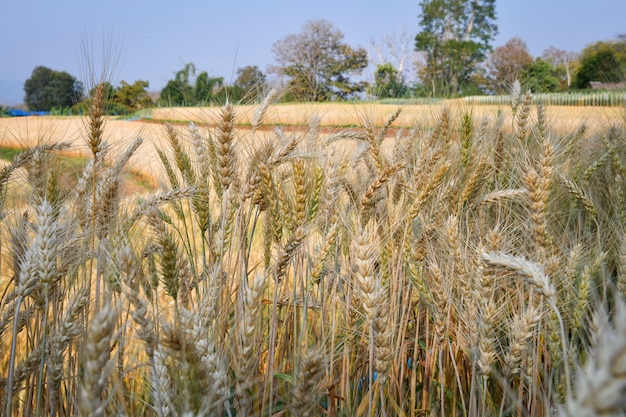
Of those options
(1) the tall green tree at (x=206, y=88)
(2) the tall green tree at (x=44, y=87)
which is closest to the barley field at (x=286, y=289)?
(1) the tall green tree at (x=206, y=88)

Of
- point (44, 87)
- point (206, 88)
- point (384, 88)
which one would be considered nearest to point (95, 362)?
point (206, 88)

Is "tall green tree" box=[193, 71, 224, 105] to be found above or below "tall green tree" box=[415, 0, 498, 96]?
below

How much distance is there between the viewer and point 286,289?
219cm

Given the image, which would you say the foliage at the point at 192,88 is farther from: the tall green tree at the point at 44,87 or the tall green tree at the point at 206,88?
the tall green tree at the point at 44,87

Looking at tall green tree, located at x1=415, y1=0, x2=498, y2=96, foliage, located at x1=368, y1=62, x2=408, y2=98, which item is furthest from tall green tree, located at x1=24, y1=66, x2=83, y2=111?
foliage, located at x1=368, y1=62, x2=408, y2=98

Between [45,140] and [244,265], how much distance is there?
104 centimetres

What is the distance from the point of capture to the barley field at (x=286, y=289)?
1.12m

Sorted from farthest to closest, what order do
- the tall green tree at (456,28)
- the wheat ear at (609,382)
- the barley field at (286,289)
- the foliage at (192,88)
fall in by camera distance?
1. the tall green tree at (456,28)
2. the foliage at (192,88)
3. the barley field at (286,289)
4. the wheat ear at (609,382)

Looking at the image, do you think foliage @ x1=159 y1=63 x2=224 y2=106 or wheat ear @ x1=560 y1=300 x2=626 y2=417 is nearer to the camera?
wheat ear @ x1=560 y1=300 x2=626 y2=417

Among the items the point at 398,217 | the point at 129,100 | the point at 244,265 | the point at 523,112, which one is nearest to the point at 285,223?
the point at 244,265

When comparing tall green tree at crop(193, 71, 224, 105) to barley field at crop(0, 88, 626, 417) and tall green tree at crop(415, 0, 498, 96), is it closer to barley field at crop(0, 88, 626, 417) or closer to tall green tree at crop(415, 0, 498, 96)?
barley field at crop(0, 88, 626, 417)

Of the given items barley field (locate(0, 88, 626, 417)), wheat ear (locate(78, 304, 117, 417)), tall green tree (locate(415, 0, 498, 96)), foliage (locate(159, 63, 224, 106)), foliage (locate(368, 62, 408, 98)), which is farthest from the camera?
tall green tree (locate(415, 0, 498, 96))

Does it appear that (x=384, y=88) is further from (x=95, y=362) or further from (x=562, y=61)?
(x=562, y=61)

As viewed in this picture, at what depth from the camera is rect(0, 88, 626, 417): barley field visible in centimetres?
112
